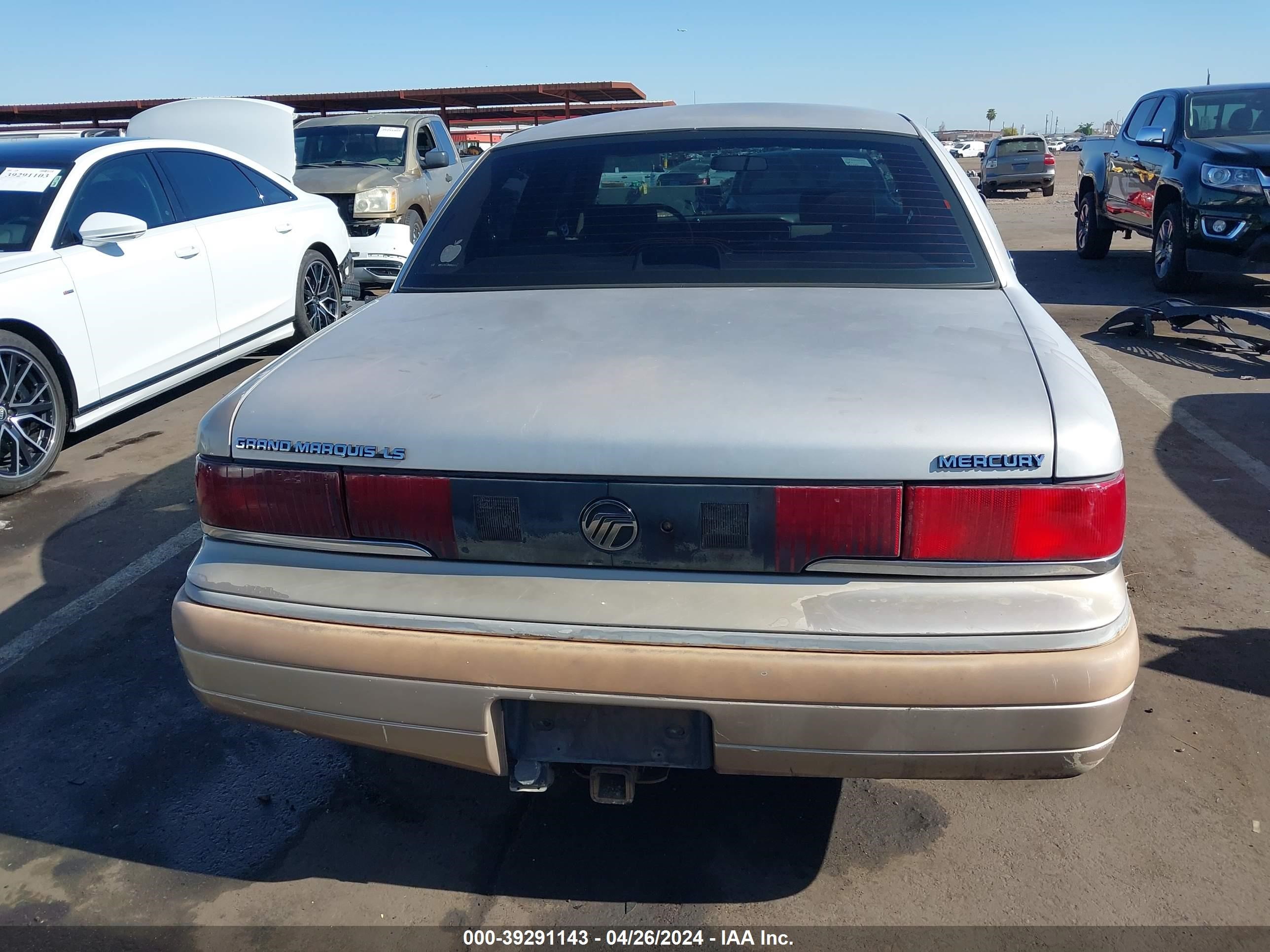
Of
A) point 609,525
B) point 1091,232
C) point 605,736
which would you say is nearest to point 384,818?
point 605,736

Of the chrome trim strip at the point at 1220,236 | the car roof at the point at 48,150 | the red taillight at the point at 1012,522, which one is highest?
the car roof at the point at 48,150

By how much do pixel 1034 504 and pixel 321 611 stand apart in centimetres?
137

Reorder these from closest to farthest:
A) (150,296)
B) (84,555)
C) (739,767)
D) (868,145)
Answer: (739,767)
(868,145)
(84,555)
(150,296)

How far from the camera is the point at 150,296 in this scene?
5.49 meters

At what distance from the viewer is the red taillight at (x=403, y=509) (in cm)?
194

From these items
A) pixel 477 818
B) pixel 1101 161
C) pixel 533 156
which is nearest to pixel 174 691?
pixel 477 818

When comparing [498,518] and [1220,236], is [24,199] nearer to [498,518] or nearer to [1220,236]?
[498,518]

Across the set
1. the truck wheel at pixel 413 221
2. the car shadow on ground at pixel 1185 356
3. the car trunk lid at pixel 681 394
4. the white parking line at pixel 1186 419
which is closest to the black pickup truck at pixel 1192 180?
the car shadow on ground at pixel 1185 356

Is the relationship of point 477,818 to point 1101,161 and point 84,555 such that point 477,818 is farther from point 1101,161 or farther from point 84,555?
point 1101,161

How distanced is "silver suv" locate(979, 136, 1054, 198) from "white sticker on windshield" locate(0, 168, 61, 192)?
2105 centimetres

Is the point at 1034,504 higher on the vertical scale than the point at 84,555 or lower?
higher

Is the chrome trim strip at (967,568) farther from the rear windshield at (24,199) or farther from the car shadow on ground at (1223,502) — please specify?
the rear windshield at (24,199)

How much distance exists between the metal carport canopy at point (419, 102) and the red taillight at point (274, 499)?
21827mm

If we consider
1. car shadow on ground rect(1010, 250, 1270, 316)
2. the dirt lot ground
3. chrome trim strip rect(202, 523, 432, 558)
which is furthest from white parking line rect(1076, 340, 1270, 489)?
chrome trim strip rect(202, 523, 432, 558)
